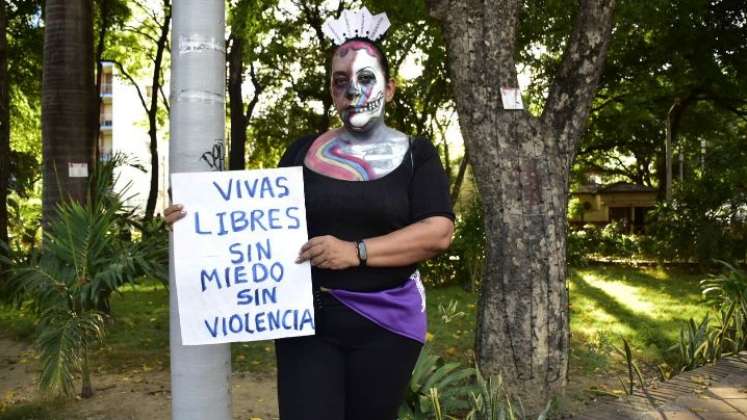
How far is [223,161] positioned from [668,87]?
69.6ft

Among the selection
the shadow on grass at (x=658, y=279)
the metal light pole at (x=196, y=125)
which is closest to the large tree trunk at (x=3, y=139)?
the metal light pole at (x=196, y=125)

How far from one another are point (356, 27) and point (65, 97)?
659 cm

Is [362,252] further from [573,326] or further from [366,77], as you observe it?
[573,326]

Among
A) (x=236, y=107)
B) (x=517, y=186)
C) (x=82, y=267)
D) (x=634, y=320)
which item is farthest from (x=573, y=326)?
(x=236, y=107)

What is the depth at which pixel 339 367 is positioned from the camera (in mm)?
2227

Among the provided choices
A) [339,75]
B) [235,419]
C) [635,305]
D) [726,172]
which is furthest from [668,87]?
[339,75]

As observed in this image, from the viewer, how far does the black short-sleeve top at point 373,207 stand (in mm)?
2232

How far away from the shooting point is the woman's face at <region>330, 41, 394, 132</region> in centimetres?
239

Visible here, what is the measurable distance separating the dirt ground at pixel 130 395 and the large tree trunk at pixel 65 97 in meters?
2.21

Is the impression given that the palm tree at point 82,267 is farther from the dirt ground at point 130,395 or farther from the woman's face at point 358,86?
the woman's face at point 358,86

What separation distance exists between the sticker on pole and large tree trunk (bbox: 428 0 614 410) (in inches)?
122

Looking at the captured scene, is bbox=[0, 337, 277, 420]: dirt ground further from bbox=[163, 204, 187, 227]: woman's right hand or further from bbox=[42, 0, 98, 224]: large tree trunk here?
bbox=[163, 204, 187, 227]: woman's right hand

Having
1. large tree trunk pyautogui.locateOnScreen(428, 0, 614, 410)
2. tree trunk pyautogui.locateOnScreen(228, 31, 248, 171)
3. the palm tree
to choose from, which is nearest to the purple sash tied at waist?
large tree trunk pyautogui.locateOnScreen(428, 0, 614, 410)

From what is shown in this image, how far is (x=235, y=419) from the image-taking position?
512 centimetres
